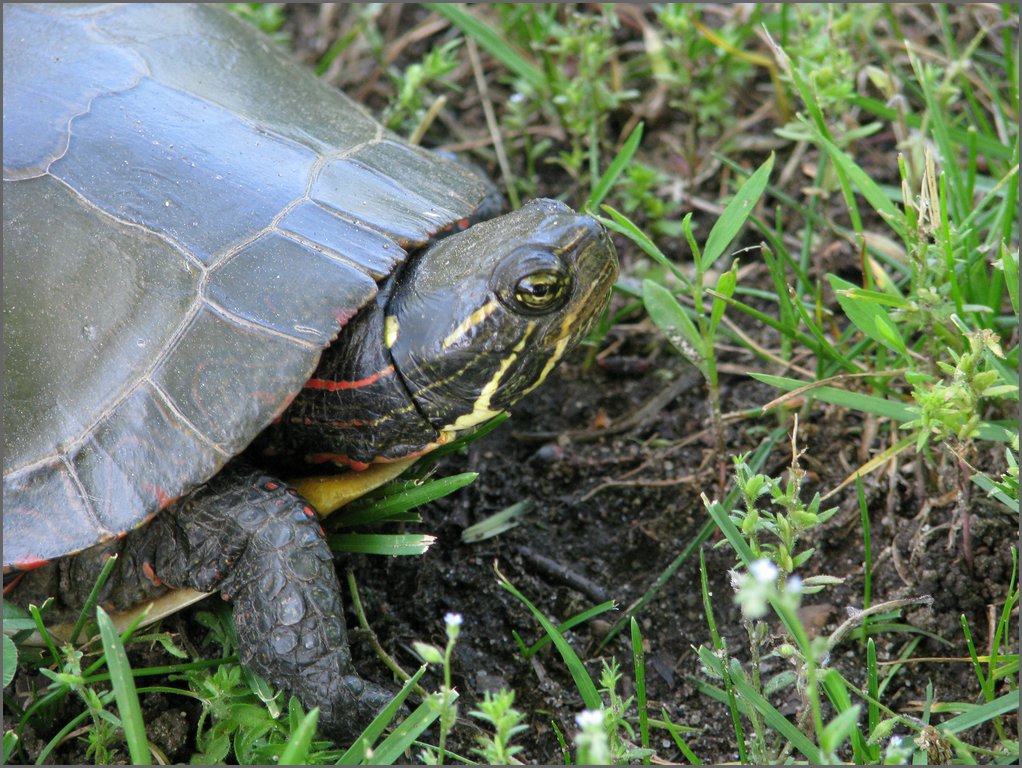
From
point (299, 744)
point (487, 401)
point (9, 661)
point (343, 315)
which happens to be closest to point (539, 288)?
point (487, 401)

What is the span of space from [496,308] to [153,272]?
0.97 m

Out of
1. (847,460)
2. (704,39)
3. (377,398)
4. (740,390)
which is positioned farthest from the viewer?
(704,39)

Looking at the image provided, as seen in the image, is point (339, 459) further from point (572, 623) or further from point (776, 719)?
point (776, 719)

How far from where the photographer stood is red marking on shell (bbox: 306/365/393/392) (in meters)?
2.93

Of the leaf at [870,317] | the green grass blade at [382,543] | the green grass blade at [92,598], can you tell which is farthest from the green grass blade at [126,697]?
the leaf at [870,317]

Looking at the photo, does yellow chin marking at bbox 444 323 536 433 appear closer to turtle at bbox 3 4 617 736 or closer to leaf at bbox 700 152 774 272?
turtle at bbox 3 4 617 736

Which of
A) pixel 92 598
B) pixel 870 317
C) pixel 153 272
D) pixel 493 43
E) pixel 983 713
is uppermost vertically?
pixel 870 317

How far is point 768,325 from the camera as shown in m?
3.58

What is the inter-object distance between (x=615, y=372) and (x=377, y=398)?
116cm

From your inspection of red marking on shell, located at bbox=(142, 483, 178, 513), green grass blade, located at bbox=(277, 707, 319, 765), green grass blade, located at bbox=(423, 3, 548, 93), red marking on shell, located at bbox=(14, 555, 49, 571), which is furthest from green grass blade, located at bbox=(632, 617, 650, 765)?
green grass blade, located at bbox=(423, 3, 548, 93)

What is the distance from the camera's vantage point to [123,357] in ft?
9.16

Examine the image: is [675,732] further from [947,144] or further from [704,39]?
[704,39]

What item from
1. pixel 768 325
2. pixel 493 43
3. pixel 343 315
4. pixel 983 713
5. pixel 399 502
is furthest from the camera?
pixel 493 43

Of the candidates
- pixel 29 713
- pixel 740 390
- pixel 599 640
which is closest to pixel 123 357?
pixel 29 713
